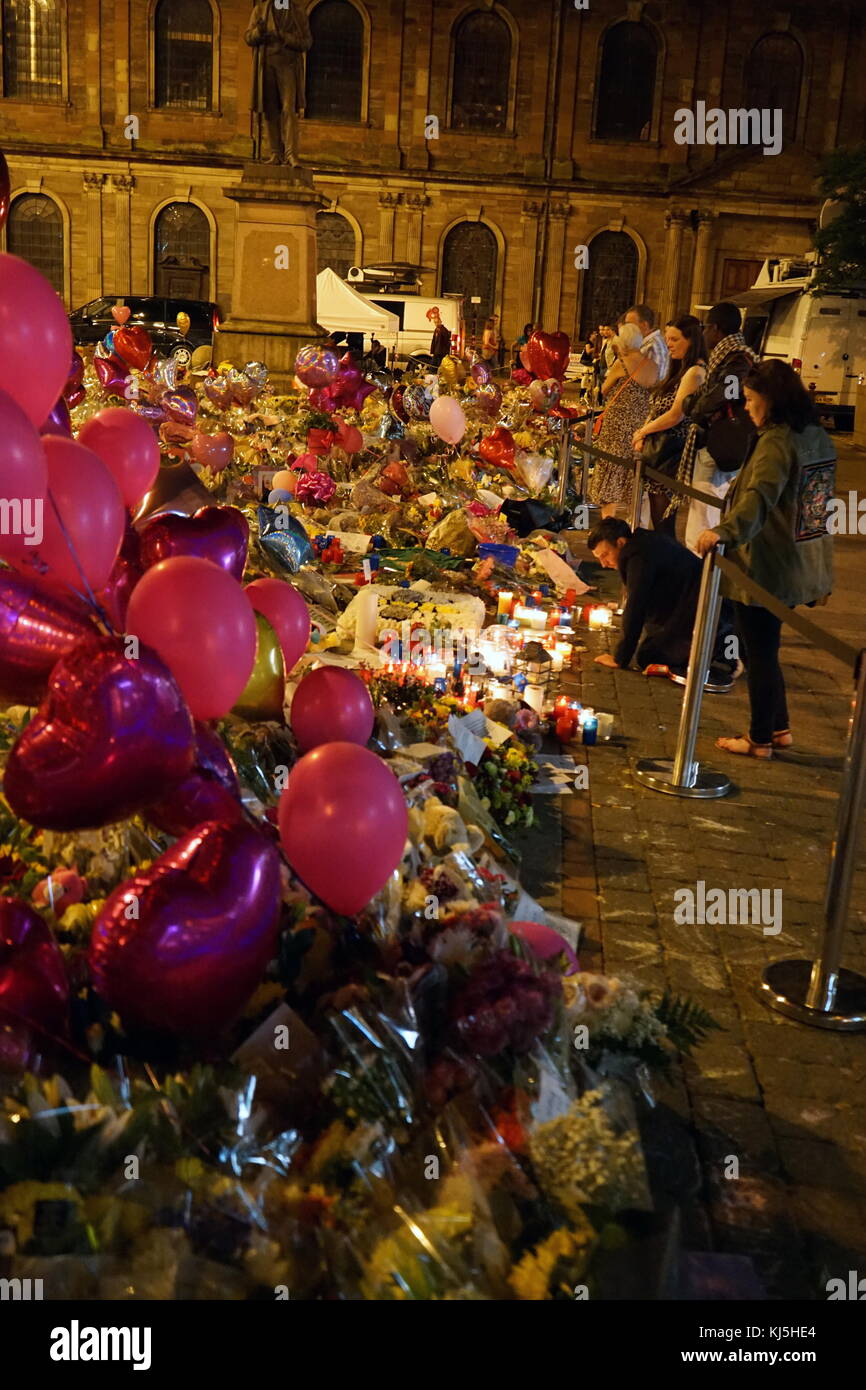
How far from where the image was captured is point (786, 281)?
92.5 feet

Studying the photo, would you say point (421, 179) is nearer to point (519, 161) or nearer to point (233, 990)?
point (519, 161)

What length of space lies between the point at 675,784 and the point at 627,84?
34.2 m

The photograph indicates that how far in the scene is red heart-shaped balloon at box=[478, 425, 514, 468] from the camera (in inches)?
461

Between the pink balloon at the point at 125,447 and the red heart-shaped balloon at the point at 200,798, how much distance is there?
835 mm

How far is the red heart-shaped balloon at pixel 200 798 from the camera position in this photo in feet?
8.70

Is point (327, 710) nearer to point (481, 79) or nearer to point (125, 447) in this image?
point (125, 447)

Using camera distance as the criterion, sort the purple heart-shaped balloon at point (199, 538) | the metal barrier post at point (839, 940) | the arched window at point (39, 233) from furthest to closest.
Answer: the arched window at point (39, 233) → the metal barrier post at point (839, 940) → the purple heart-shaped balloon at point (199, 538)

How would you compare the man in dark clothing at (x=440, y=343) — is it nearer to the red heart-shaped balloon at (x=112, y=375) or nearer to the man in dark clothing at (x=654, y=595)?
the red heart-shaped balloon at (x=112, y=375)

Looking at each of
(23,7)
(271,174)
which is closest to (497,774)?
(271,174)

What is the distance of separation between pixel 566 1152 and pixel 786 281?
29.0 m

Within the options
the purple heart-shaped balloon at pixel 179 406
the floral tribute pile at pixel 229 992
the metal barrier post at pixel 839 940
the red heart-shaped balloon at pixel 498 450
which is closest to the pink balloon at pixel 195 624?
the floral tribute pile at pixel 229 992

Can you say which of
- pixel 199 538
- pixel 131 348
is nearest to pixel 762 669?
pixel 199 538

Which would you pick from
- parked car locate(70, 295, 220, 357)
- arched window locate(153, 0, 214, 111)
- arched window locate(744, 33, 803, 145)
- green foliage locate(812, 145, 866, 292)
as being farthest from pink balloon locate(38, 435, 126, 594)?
arched window locate(744, 33, 803, 145)

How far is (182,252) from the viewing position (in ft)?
115
